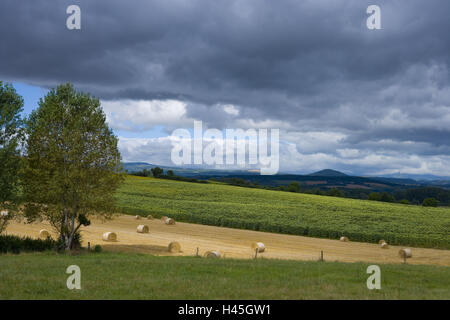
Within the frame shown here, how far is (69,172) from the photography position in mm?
26859

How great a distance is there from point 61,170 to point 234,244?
56.8 feet

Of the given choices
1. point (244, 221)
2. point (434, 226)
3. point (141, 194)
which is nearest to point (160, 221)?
point (244, 221)

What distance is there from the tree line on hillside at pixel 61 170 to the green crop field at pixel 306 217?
9267mm

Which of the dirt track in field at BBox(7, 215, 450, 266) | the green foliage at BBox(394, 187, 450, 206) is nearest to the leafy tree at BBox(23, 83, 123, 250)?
the dirt track in field at BBox(7, 215, 450, 266)

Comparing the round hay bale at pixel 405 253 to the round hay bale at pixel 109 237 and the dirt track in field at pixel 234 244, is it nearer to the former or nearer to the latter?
the dirt track in field at pixel 234 244

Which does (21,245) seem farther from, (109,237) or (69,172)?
(109,237)

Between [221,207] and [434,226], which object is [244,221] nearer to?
[221,207]

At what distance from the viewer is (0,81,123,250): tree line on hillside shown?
2720 cm

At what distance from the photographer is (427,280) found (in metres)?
16.5

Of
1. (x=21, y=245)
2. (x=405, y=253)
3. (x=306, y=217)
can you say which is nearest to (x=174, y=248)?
(x=21, y=245)

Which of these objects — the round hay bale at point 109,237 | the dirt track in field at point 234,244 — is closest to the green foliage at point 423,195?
the dirt track in field at point 234,244
